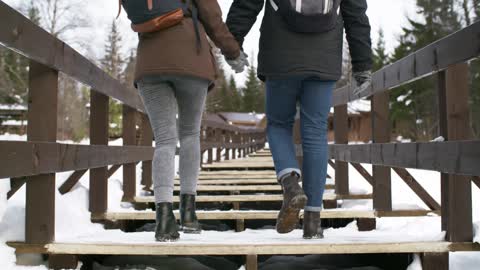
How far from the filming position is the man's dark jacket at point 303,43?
2832 mm

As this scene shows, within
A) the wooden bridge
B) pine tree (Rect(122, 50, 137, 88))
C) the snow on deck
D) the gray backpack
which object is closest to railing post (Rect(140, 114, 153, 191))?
the wooden bridge

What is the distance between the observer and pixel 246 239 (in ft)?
9.32

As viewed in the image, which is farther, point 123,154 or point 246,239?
point 123,154

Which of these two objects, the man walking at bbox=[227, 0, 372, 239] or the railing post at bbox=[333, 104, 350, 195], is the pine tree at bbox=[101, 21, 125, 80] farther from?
the man walking at bbox=[227, 0, 372, 239]

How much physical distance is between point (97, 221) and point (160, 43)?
1.68 m

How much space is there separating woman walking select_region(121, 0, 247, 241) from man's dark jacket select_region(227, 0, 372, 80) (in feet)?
0.54

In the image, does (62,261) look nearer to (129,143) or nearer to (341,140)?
(129,143)

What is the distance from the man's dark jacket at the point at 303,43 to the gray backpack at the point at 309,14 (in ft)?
0.13

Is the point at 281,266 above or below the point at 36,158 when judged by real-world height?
below

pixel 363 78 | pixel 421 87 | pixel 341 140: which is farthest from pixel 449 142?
pixel 421 87

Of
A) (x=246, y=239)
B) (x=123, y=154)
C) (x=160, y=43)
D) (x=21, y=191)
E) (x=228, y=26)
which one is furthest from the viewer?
(x=123, y=154)

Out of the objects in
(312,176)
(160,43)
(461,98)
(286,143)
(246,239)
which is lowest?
(246,239)

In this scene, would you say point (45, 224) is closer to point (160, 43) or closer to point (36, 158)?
point (36, 158)

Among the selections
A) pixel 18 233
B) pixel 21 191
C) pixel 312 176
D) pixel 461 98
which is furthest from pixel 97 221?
pixel 461 98
